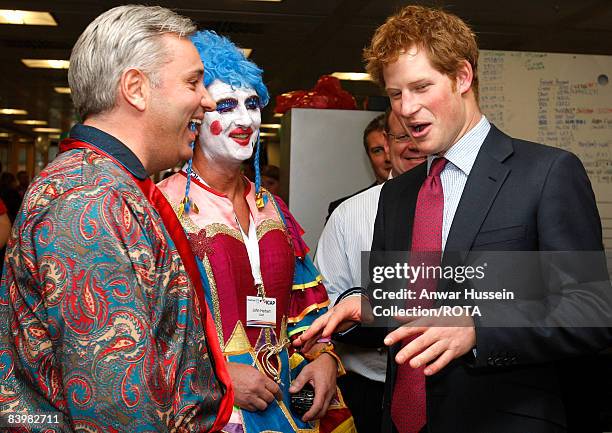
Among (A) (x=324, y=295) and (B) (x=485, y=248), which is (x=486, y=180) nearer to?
(B) (x=485, y=248)

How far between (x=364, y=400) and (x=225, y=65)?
1.31 m

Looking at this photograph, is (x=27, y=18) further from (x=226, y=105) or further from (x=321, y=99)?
(x=226, y=105)

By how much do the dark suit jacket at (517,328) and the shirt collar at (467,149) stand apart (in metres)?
0.05

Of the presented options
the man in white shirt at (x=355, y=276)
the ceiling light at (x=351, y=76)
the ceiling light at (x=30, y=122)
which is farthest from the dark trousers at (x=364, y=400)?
the ceiling light at (x=30, y=122)

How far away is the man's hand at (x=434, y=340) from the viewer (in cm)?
139

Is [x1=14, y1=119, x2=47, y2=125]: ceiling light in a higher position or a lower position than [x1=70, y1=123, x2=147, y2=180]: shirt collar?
higher

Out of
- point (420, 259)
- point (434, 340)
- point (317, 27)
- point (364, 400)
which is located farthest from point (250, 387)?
point (317, 27)

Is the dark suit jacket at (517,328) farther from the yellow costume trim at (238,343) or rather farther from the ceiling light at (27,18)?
the ceiling light at (27,18)

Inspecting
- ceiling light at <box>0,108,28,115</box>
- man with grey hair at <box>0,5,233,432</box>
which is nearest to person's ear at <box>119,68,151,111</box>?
man with grey hair at <box>0,5,233,432</box>

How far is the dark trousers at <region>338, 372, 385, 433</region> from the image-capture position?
269 centimetres

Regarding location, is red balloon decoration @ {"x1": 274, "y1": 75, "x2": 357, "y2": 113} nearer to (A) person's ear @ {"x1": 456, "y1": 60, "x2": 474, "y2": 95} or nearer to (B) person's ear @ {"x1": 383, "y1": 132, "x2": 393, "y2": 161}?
(B) person's ear @ {"x1": 383, "y1": 132, "x2": 393, "y2": 161}

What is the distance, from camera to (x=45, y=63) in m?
9.52

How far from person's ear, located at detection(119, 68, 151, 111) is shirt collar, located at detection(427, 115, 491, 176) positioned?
764 millimetres

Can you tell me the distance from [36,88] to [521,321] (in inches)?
437
